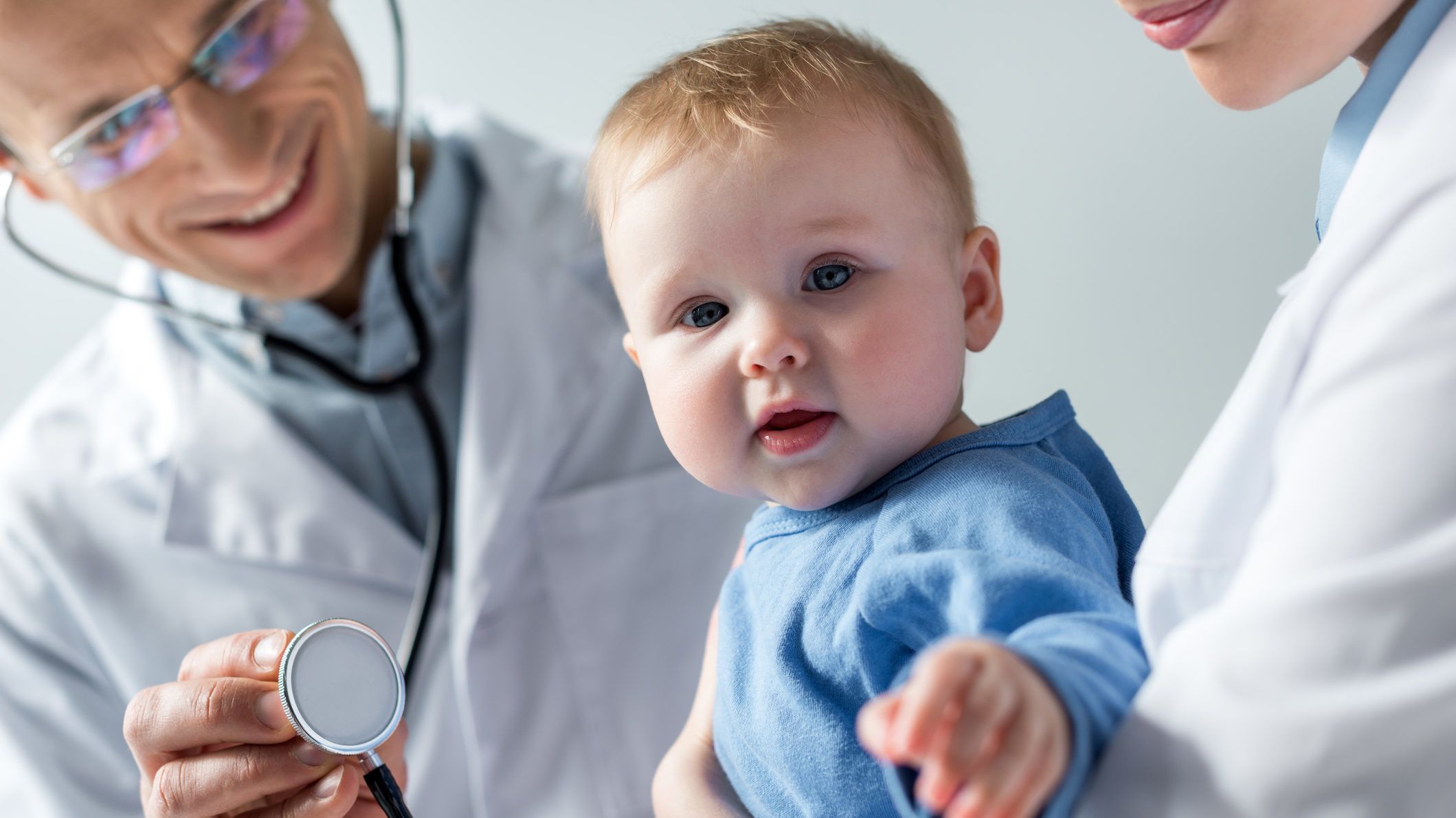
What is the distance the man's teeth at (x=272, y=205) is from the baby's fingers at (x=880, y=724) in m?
0.99

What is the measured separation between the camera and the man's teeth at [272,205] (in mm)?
1188

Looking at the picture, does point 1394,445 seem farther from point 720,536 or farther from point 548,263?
point 548,263

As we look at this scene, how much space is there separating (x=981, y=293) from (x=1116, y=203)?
0.39 metres

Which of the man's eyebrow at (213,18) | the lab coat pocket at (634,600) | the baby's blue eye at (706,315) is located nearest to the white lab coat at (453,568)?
the lab coat pocket at (634,600)

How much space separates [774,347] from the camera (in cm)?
59

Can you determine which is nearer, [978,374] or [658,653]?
[978,374]

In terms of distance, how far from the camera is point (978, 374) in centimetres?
99

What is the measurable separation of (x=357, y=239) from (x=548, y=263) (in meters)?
0.22

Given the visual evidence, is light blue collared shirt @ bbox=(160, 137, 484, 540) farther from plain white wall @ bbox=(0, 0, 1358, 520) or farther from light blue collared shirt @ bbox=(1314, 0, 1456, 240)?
light blue collared shirt @ bbox=(1314, 0, 1456, 240)

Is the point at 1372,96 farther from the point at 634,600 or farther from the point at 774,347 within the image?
the point at 634,600

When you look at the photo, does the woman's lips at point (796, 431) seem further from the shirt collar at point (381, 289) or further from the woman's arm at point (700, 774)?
the shirt collar at point (381, 289)

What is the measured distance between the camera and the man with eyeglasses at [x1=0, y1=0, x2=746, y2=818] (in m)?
1.12

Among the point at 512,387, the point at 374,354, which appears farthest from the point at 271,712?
the point at 374,354

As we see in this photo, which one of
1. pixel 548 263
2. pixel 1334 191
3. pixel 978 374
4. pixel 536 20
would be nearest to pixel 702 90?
pixel 1334 191
